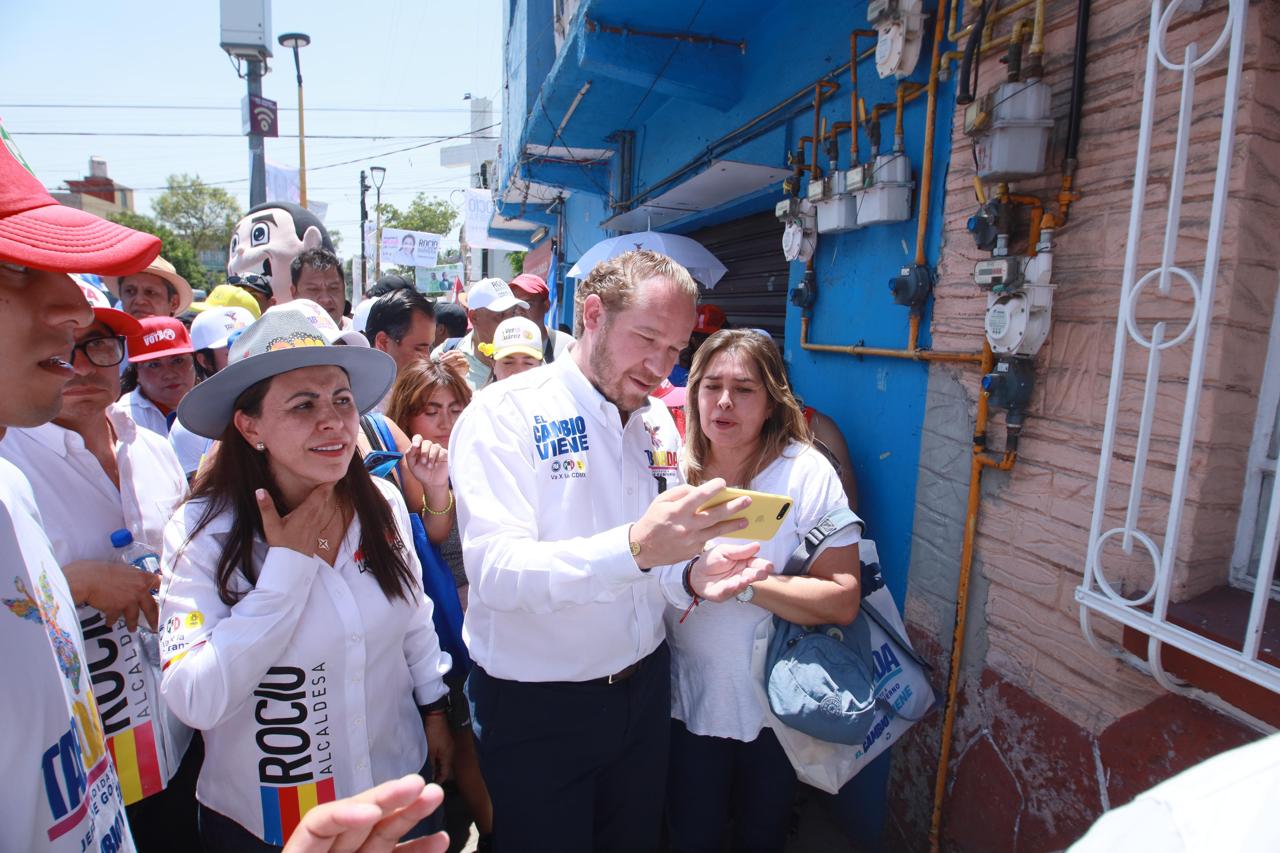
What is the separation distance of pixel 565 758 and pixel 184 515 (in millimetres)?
1160

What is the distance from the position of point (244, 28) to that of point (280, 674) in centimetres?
1511

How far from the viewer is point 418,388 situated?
117 inches

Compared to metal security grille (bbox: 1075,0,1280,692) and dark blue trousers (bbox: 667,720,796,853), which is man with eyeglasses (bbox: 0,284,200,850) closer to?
dark blue trousers (bbox: 667,720,796,853)

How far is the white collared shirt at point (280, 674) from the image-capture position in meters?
1.52

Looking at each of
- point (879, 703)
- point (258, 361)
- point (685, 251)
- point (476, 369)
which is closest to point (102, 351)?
point (258, 361)

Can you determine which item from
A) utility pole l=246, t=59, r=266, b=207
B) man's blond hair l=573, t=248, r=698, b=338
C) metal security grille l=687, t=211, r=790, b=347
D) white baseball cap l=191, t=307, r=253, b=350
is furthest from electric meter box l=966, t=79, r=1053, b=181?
utility pole l=246, t=59, r=266, b=207

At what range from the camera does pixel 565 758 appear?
1.89 meters

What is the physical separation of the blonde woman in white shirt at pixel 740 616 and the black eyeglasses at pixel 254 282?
9.52 ft

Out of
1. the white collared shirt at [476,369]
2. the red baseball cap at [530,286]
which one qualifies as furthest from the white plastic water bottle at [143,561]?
the red baseball cap at [530,286]

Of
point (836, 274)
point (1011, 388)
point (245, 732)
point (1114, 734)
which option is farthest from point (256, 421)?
point (836, 274)

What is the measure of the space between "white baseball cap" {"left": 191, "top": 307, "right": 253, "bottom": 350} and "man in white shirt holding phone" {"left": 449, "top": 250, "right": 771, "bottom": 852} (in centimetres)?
179

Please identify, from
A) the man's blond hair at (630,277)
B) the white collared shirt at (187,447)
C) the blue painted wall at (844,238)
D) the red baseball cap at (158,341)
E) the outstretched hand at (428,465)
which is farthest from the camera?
the blue painted wall at (844,238)

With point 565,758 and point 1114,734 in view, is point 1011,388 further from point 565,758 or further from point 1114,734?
point 565,758

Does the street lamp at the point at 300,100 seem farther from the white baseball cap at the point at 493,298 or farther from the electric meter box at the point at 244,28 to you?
the white baseball cap at the point at 493,298
